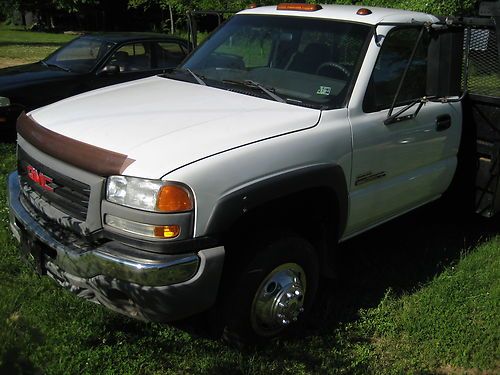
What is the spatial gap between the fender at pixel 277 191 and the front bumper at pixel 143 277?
16 centimetres

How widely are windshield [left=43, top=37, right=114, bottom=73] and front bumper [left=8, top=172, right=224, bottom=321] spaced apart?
5379 millimetres

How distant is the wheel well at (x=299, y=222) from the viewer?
3029mm

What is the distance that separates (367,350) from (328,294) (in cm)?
70

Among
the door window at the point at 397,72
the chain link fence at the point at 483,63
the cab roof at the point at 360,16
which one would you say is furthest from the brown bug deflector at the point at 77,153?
the chain link fence at the point at 483,63

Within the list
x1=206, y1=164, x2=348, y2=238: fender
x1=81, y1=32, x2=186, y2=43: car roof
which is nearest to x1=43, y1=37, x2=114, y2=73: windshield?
x1=81, y1=32, x2=186, y2=43: car roof

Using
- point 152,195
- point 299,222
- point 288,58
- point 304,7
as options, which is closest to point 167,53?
point 304,7

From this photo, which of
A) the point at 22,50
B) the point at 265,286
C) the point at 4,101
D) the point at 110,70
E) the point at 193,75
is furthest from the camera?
the point at 22,50

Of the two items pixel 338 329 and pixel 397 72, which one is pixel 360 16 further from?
pixel 338 329

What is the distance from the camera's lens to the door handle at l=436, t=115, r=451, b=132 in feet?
13.5

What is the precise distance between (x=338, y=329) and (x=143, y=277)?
150 centimetres

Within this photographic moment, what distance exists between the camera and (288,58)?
12.8ft

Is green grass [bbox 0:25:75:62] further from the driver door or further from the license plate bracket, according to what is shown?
the driver door

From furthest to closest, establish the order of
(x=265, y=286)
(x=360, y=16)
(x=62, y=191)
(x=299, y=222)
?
(x=360, y=16) < (x=299, y=222) < (x=265, y=286) < (x=62, y=191)

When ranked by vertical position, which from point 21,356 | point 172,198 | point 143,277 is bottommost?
point 143,277
